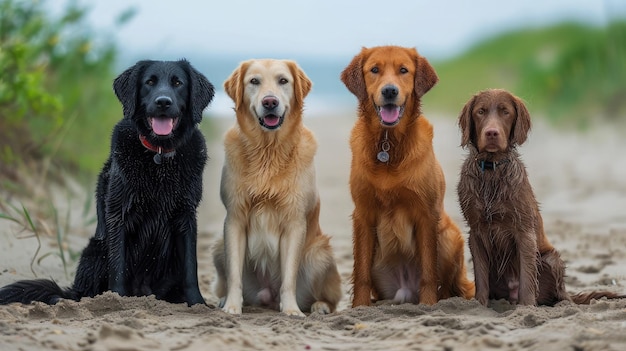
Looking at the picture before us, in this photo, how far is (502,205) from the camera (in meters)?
5.68

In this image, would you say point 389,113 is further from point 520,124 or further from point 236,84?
point 236,84

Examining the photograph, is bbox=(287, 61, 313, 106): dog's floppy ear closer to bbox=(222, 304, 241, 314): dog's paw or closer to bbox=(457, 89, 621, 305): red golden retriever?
bbox=(457, 89, 621, 305): red golden retriever

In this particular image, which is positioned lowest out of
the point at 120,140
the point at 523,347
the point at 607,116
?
the point at 523,347

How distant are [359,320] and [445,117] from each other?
1265 centimetres

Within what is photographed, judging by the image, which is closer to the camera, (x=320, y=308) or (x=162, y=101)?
(x=162, y=101)

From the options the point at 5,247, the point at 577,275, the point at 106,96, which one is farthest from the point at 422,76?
the point at 106,96

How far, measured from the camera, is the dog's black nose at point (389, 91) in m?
5.80

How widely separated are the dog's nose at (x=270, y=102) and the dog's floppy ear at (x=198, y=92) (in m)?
0.41

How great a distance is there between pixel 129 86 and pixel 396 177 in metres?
1.77

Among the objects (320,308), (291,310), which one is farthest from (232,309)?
(320,308)

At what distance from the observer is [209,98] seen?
609 cm

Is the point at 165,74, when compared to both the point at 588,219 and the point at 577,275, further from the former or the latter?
the point at 588,219

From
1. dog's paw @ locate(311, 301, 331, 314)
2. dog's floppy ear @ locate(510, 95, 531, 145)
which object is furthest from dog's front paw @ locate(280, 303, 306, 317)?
dog's floppy ear @ locate(510, 95, 531, 145)

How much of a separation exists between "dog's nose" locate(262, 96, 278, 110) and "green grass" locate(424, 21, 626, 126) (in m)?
4.97
